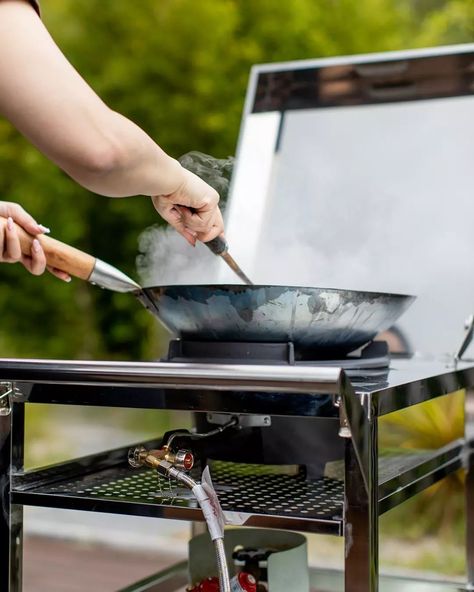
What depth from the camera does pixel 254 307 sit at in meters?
1.29

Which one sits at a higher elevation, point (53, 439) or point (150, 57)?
Answer: point (150, 57)

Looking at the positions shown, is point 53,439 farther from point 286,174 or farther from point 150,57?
point 286,174

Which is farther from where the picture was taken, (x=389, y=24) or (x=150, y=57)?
(x=150, y=57)

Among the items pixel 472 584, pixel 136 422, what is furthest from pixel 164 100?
pixel 472 584

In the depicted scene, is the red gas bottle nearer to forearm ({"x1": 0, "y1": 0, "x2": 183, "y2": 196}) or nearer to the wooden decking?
forearm ({"x1": 0, "y1": 0, "x2": 183, "y2": 196})

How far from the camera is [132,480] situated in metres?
1.40

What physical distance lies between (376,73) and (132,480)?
1.23 meters

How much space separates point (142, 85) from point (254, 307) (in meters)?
3.23

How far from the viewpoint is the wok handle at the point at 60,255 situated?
1.26m

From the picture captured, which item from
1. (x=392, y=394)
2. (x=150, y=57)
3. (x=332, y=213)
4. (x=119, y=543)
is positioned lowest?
(x=119, y=543)

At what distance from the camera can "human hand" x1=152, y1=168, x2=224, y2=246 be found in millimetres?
1201

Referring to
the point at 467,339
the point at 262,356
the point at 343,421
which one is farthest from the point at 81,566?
the point at 343,421

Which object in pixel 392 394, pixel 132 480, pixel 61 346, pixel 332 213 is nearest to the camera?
pixel 392 394

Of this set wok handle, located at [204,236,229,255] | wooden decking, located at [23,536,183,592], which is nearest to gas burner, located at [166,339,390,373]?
wok handle, located at [204,236,229,255]
